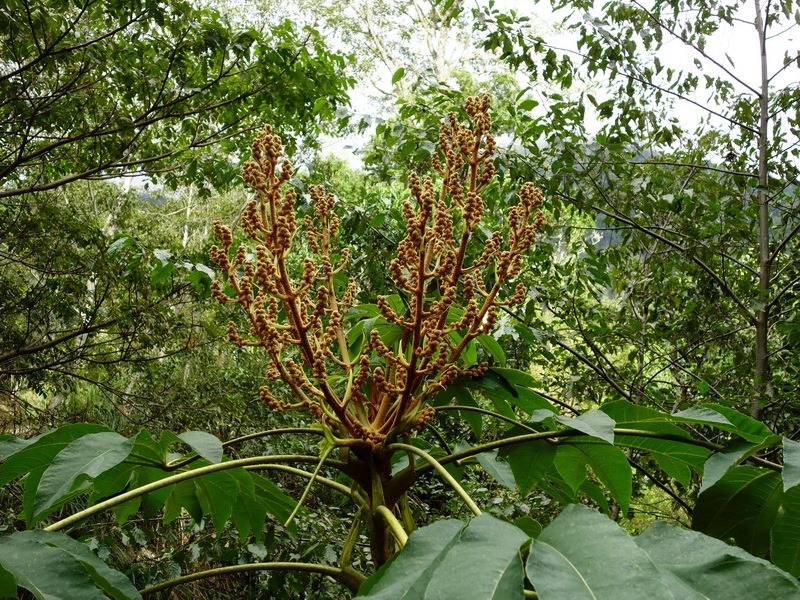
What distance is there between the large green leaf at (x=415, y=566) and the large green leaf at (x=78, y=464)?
0.34 meters

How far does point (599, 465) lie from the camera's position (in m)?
0.98

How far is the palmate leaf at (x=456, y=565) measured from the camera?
19.7 inches

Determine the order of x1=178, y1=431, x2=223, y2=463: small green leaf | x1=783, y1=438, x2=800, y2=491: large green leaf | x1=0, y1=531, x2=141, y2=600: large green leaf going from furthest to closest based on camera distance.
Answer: x1=178, y1=431, x2=223, y2=463: small green leaf → x1=783, y1=438, x2=800, y2=491: large green leaf → x1=0, y1=531, x2=141, y2=600: large green leaf

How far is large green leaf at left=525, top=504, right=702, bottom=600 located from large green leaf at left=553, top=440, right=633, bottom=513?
364 mm

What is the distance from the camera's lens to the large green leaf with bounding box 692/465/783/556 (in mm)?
882

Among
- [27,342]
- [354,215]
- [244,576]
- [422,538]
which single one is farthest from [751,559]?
[27,342]

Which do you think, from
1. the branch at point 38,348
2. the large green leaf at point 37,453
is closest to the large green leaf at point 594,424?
the large green leaf at point 37,453

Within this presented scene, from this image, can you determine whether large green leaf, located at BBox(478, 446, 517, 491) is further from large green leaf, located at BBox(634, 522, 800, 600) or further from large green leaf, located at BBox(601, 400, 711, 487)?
large green leaf, located at BBox(634, 522, 800, 600)

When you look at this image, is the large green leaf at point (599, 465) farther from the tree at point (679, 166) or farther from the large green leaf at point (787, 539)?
the tree at point (679, 166)

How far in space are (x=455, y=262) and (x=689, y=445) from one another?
428mm

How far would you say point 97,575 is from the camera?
0.67 meters

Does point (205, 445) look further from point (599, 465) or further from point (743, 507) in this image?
point (743, 507)

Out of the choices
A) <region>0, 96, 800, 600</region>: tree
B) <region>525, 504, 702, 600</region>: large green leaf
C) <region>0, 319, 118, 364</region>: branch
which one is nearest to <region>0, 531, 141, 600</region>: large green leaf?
<region>0, 96, 800, 600</region>: tree

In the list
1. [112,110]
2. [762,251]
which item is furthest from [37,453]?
[112,110]
